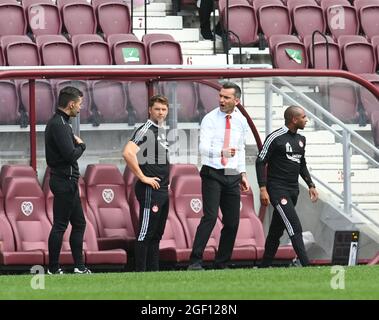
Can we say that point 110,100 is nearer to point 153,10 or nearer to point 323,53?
point 323,53

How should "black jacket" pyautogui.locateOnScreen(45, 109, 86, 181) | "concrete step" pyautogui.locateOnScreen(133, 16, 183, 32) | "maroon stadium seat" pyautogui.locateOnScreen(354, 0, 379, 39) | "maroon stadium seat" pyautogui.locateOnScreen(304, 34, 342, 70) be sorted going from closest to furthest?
"black jacket" pyautogui.locateOnScreen(45, 109, 86, 181) → "maroon stadium seat" pyautogui.locateOnScreen(304, 34, 342, 70) → "concrete step" pyautogui.locateOnScreen(133, 16, 183, 32) → "maroon stadium seat" pyautogui.locateOnScreen(354, 0, 379, 39)

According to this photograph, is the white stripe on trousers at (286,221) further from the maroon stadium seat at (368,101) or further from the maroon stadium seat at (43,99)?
the maroon stadium seat at (43,99)

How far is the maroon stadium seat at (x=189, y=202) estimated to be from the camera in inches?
780

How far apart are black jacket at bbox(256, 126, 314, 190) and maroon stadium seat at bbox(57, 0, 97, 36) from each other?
6.09m

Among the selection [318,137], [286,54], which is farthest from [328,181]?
[286,54]

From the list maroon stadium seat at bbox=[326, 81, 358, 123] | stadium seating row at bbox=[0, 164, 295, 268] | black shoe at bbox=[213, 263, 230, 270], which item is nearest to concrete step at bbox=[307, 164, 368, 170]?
maroon stadium seat at bbox=[326, 81, 358, 123]

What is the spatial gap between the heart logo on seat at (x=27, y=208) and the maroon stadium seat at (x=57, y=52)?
356cm

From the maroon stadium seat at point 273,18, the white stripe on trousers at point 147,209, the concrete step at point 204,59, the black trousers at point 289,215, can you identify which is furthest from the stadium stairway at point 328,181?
the maroon stadium seat at point 273,18

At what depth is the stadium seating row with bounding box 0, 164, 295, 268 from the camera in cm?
1892

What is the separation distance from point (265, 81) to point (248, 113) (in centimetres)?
48

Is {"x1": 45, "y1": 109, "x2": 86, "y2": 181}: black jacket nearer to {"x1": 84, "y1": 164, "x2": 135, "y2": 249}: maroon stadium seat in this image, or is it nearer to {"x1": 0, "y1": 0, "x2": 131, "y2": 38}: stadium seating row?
{"x1": 84, "y1": 164, "x2": 135, "y2": 249}: maroon stadium seat

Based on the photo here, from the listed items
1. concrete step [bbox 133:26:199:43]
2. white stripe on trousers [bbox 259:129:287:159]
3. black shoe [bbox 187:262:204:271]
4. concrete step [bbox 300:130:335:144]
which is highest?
concrete step [bbox 133:26:199:43]

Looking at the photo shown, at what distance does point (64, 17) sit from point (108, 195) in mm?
4802
